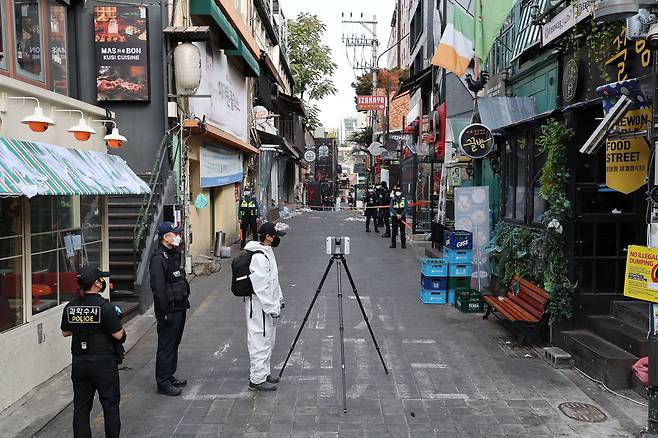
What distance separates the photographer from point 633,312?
738 centimetres

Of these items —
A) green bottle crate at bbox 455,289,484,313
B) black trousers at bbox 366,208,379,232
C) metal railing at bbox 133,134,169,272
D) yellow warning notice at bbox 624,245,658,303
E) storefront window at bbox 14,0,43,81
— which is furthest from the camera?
black trousers at bbox 366,208,379,232

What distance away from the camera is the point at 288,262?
54.0ft

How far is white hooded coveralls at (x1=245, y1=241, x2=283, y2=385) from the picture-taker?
6.33m

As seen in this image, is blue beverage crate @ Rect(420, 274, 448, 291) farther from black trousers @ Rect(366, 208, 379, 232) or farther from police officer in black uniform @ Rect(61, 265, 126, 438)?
black trousers @ Rect(366, 208, 379, 232)

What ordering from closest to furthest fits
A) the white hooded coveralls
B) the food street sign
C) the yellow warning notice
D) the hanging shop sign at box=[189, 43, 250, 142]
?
the yellow warning notice < the white hooded coveralls < the hanging shop sign at box=[189, 43, 250, 142] < the food street sign

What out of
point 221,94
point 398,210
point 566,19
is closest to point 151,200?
point 221,94

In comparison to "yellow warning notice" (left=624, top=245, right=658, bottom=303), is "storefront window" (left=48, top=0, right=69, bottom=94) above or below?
above

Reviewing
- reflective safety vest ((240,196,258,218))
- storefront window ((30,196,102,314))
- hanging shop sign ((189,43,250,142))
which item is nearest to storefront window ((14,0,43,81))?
storefront window ((30,196,102,314))

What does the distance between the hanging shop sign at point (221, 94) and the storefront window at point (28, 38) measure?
6.50 metres

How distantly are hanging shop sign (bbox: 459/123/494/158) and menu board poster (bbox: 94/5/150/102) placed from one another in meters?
7.07

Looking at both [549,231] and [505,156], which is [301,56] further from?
[549,231]

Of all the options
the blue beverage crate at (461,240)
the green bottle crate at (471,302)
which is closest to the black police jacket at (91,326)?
the green bottle crate at (471,302)

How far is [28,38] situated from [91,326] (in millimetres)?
4895

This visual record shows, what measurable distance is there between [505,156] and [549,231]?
3385mm
